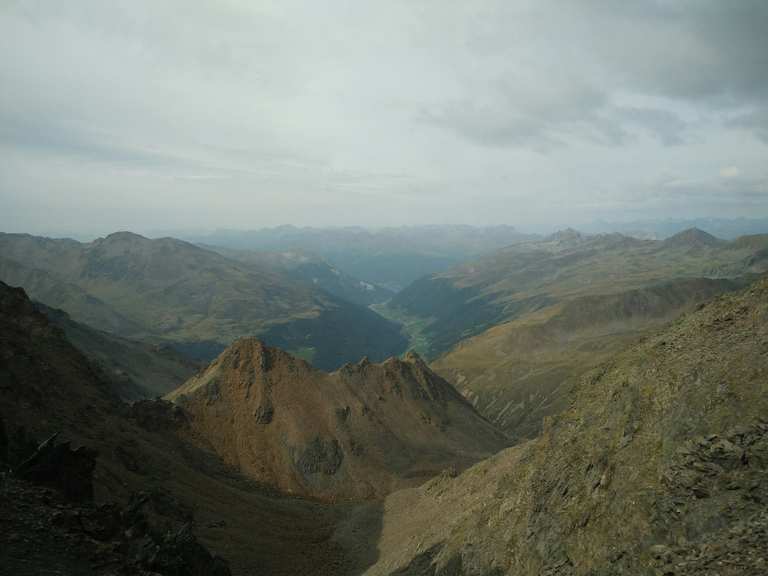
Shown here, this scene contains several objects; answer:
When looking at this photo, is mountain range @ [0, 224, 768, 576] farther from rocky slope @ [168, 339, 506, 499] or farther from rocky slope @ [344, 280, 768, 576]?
rocky slope @ [168, 339, 506, 499]

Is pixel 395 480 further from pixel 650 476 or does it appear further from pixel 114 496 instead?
pixel 650 476

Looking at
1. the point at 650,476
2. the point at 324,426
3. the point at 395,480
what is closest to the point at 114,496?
the point at 650,476

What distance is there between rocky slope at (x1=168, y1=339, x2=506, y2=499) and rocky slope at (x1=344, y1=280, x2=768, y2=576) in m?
44.1

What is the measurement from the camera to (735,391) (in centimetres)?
2275

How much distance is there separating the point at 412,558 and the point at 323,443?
1927 inches

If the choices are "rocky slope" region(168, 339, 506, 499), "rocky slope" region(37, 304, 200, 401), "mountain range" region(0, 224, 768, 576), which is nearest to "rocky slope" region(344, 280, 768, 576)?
"mountain range" region(0, 224, 768, 576)

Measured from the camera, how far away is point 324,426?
87625mm

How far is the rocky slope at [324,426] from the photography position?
259ft

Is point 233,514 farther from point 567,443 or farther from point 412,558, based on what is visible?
point 567,443

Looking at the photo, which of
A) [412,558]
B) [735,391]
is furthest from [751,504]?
[412,558]

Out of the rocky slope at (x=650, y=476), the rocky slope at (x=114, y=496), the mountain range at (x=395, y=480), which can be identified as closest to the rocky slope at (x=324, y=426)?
the mountain range at (x=395, y=480)

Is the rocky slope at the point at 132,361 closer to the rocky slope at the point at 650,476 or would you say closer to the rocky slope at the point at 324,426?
the rocky slope at the point at 324,426

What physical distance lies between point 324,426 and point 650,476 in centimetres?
7104

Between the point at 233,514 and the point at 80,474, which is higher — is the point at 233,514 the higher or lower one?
the lower one
